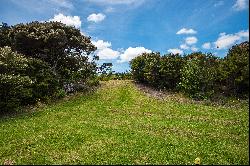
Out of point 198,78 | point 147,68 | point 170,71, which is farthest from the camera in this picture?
point 147,68

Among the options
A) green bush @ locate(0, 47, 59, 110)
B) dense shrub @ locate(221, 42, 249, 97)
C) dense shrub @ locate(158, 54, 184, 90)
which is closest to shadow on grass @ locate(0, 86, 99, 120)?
green bush @ locate(0, 47, 59, 110)

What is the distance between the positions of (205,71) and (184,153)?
23136mm

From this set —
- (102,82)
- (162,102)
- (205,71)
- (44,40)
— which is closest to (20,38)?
(44,40)

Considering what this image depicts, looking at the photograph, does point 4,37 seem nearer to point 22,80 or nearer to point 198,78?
point 22,80

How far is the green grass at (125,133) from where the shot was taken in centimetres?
2133

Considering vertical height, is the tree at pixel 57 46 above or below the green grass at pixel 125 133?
above

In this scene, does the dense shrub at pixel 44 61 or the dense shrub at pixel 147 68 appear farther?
the dense shrub at pixel 147 68

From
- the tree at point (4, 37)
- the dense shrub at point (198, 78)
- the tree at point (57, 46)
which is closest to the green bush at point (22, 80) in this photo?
the tree at point (57, 46)

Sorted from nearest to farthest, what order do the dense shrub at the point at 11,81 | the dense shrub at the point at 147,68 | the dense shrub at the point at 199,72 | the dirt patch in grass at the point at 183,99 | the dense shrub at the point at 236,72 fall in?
the dense shrub at the point at 11,81, the dirt patch in grass at the point at 183,99, the dense shrub at the point at 236,72, the dense shrub at the point at 199,72, the dense shrub at the point at 147,68

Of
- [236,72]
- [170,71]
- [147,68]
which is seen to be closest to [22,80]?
[147,68]

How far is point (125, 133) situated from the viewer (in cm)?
2620

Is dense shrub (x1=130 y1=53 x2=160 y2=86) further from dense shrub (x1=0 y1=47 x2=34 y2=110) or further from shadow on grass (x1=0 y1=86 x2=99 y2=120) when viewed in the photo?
dense shrub (x1=0 y1=47 x2=34 y2=110)

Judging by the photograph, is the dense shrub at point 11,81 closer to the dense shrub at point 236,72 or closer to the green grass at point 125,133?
the green grass at point 125,133

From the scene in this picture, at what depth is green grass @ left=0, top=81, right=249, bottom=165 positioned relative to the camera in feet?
70.0
